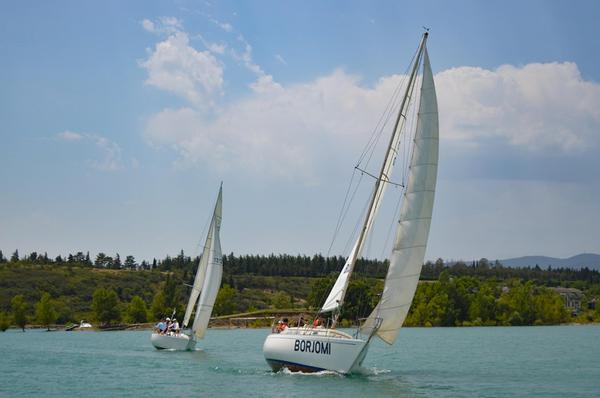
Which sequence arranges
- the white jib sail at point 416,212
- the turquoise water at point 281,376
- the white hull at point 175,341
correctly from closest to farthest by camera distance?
the turquoise water at point 281,376 → the white jib sail at point 416,212 → the white hull at point 175,341

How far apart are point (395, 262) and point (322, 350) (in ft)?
18.5

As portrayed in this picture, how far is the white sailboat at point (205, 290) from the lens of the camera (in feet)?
227

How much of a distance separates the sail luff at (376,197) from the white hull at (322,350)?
1.57 metres

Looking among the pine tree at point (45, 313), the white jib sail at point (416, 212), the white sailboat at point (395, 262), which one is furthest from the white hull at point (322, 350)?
the pine tree at point (45, 313)

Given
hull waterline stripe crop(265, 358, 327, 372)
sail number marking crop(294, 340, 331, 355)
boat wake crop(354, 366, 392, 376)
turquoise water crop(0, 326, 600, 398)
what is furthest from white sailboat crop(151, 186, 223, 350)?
sail number marking crop(294, 340, 331, 355)

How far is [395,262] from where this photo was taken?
40.7 metres

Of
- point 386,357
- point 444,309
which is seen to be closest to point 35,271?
point 444,309

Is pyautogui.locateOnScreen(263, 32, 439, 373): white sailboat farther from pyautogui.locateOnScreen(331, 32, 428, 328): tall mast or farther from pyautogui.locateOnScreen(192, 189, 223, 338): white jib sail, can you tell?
pyautogui.locateOnScreen(192, 189, 223, 338): white jib sail

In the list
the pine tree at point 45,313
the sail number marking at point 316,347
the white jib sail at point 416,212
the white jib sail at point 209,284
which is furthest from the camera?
the pine tree at point 45,313

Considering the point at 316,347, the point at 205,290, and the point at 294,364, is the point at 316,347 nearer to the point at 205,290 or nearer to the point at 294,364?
the point at 294,364

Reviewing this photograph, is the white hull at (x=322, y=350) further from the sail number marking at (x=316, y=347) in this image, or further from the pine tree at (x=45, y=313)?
the pine tree at (x=45, y=313)

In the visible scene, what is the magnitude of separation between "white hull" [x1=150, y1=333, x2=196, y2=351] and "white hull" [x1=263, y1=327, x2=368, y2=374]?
95.6 ft

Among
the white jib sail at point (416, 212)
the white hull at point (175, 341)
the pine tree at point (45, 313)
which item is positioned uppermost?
the white jib sail at point (416, 212)

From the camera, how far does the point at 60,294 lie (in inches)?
7047
